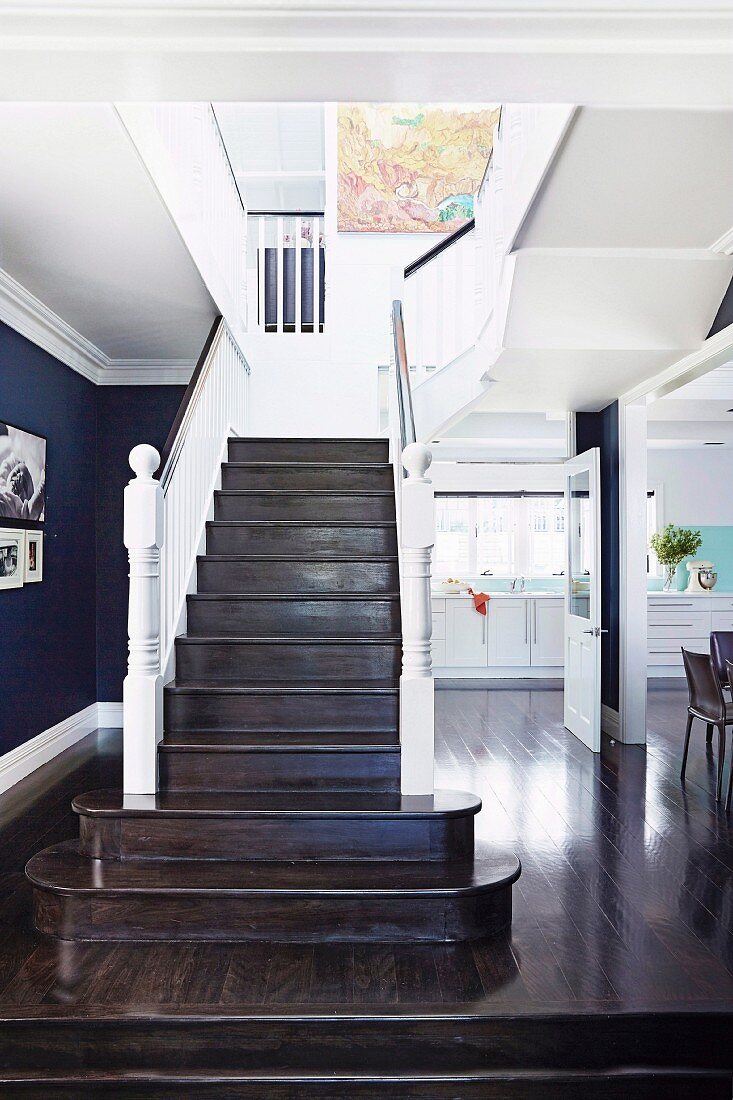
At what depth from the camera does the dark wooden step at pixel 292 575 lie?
4.63 metres

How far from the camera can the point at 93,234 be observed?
3.96m

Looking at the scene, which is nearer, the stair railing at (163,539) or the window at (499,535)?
the stair railing at (163,539)

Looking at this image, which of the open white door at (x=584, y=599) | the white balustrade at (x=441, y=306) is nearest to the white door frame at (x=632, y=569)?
the open white door at (x=584, y=599)

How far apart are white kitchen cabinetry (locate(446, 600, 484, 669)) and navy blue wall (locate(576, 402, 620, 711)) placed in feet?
7.32

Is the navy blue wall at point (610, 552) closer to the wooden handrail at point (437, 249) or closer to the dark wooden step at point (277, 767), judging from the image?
the wooden handrail at point (437, 249)

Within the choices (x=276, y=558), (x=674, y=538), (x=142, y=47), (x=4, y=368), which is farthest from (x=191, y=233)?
(x=674, y=538)

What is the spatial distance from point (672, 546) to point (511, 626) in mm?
2092

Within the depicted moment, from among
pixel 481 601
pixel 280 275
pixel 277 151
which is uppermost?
pixel 277 151

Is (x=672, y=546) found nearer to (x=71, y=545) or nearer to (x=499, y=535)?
(x=499, y=535)

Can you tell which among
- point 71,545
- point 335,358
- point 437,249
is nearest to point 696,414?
point 437,249

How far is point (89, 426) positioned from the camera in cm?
630

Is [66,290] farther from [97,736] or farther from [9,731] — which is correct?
[97,736]

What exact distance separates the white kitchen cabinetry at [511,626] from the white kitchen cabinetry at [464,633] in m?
0.12

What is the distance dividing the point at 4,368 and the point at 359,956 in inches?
143
